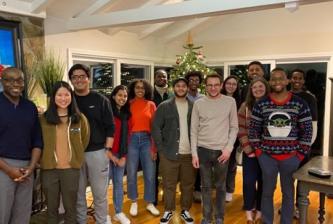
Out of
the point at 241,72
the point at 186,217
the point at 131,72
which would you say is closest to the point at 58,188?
the point at 186,217

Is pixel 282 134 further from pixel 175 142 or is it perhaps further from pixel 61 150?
pixel 61 150

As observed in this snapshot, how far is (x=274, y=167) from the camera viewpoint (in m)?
2.55

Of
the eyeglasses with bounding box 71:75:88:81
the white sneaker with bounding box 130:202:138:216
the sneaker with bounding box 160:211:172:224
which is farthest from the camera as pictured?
the white sneaker with bounding box 130:202:138:216

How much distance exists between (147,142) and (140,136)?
104 millimetres

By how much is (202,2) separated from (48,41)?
6.49 ft

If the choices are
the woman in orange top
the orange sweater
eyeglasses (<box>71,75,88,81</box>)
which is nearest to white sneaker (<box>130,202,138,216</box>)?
the woman in orange top

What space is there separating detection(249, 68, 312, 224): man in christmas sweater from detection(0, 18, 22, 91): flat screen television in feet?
8.25

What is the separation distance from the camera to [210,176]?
285 cm

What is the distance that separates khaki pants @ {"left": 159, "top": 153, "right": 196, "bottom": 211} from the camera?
2.98 metres

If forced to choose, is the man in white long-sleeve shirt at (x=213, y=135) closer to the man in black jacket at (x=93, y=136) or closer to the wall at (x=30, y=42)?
the man in black jacket at (x=93, y=136)

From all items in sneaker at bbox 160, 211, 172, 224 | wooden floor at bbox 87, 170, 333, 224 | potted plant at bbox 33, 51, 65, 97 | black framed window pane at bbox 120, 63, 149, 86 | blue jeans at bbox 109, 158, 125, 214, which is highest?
black framed window pane at bbox 120, 63, 149, 86

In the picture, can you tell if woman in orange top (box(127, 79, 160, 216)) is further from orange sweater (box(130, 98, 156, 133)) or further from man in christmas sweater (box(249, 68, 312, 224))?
man in christmas sweater (box(249, 68, 312, 224))

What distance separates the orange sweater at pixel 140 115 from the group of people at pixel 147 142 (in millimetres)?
11

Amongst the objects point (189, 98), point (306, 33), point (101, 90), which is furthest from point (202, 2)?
point (306, 33)
